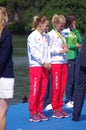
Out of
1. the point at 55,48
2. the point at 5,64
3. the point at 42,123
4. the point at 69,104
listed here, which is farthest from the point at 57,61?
the point at 5,64

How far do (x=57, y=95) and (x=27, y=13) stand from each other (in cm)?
5137

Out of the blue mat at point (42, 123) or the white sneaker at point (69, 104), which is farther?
the white sneaker at point (69, 104)

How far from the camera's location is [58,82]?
8227 millimetres

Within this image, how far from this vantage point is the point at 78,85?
7871mm

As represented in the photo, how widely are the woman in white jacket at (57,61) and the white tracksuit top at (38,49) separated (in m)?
Answer: 0.31

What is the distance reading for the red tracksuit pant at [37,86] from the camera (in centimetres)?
782

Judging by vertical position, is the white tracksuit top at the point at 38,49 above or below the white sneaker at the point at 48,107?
above

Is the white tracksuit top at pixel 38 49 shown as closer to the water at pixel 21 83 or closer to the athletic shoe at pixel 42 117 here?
the athletic shoe at pixel 42 117

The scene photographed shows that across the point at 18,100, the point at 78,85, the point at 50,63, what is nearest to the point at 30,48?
the point at 50,63

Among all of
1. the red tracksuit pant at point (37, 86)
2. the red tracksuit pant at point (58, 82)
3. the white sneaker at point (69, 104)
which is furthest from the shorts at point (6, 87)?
the white sneaker at point (69, 104)

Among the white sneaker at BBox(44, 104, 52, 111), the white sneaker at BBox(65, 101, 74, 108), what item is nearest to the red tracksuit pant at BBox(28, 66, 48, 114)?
the white sneaker at BBox(44, 104, 52, 111)

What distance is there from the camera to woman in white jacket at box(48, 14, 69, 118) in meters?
8.13

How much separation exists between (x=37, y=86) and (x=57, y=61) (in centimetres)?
57

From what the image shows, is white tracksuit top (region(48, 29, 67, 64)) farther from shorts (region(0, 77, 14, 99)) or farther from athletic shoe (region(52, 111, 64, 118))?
shorts (region(0, 77, 14, 99))
